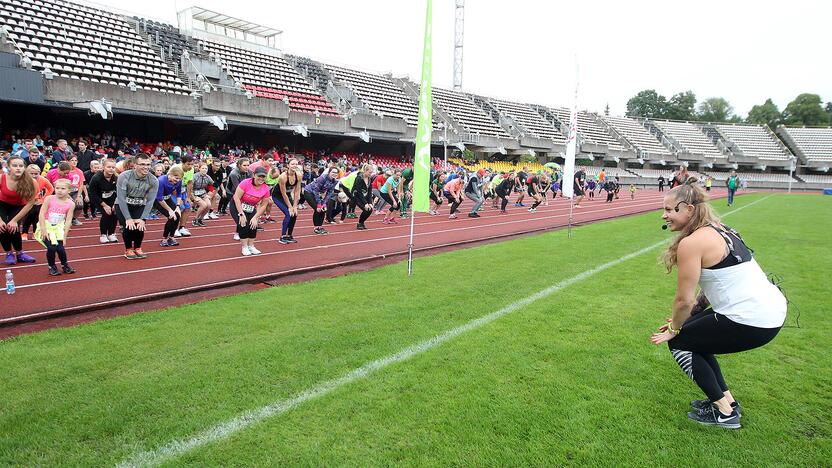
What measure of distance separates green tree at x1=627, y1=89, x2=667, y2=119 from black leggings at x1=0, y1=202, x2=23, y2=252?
11931cm

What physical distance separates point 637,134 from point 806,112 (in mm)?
51346

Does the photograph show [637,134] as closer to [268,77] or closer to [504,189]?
[268,77]

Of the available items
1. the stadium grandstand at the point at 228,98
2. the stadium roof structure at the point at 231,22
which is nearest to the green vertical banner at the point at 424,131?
the stadium grandstand at the point at 228,98

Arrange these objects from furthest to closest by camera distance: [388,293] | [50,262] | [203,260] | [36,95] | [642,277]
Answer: [36,95] → [203,260] → [642,277] → [50,262] → [388,293]

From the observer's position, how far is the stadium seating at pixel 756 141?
203 feet

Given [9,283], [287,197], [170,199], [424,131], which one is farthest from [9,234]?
[424,131]

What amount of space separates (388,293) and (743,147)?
74130 millimetres

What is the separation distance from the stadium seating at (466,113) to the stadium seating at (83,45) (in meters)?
24.8

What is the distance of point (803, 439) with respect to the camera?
312 cm

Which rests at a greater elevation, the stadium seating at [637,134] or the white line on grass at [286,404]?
the stadium seating at [637,134]

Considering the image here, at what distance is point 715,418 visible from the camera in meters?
3.28

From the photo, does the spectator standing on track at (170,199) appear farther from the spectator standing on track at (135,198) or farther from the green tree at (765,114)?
the green tree at (765,114)

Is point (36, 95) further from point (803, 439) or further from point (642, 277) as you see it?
point (803, 439)

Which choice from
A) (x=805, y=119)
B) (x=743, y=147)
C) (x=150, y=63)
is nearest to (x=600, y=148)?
(x=743, y=147)
